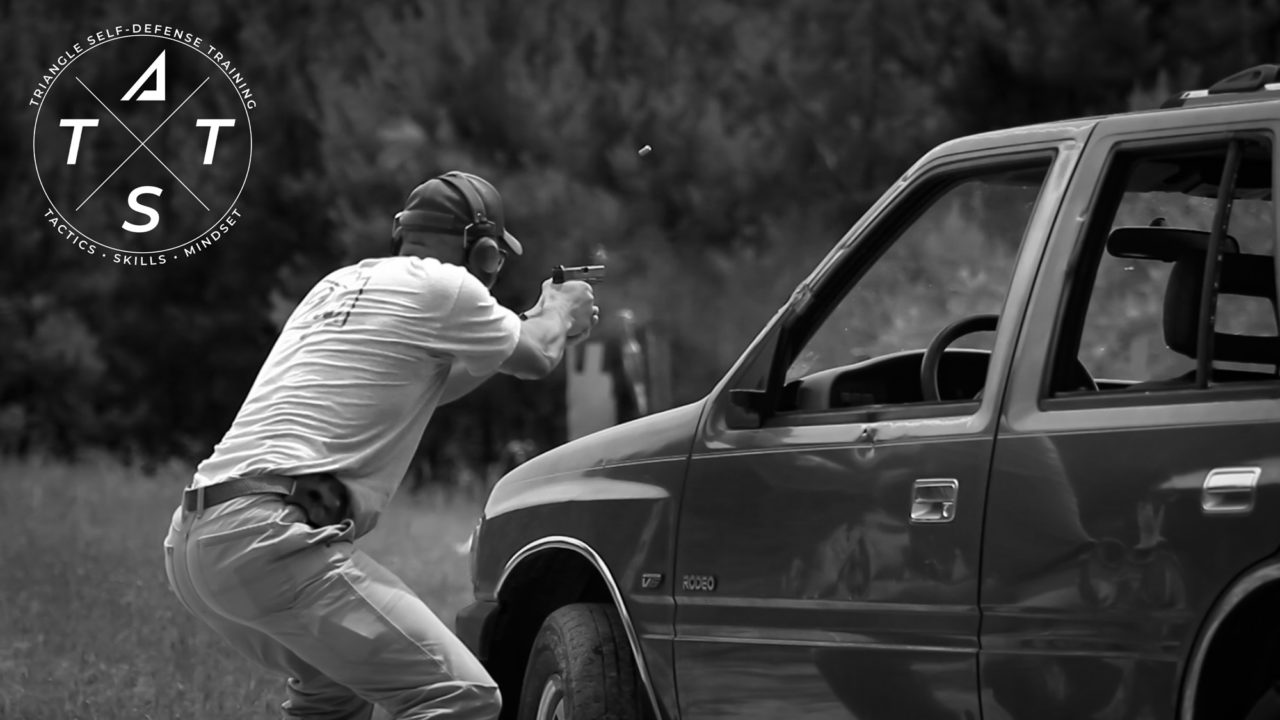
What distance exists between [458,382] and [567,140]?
1927 centimetres

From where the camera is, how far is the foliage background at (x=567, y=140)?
22.7 meters

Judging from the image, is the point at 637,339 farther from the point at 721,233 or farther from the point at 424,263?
the point at 424,263

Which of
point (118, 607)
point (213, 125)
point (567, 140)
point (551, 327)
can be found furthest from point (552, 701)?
point (213, 125)

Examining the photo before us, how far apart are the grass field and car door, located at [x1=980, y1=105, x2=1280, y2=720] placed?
190 inches

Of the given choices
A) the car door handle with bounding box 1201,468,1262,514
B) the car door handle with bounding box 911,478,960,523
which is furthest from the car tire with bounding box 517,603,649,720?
the car door handle with bounding box 1201,468,1262,514

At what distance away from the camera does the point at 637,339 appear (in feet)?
73.4

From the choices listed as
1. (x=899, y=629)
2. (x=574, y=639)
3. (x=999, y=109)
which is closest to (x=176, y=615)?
(x=574, y=639)

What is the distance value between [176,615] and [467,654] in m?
6.31

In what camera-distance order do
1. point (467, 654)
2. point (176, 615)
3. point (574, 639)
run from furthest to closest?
point (176, 615)
point (574, 639)
point (467, 654)

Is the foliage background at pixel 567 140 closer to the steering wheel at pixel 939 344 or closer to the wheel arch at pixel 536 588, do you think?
the wheel arch at pixel 536 588

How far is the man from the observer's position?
15.8ft

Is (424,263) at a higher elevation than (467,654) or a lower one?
higher

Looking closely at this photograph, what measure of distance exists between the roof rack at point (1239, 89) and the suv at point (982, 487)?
12 mm

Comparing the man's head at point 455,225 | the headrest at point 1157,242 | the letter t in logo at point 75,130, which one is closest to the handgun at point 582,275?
the man's head at point 455,225
